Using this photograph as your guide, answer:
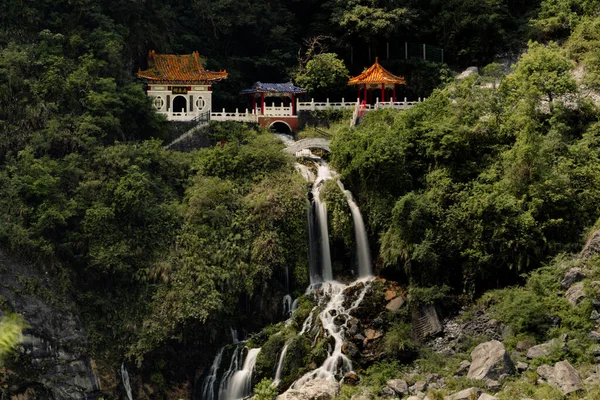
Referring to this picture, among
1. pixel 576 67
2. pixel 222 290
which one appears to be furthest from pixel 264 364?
pixel 576 67

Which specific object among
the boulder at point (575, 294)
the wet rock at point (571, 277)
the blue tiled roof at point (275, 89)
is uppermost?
the blue tiled roof at point (275, 89)

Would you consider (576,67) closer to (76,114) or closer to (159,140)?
(159,140)

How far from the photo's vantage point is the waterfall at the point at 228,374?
2412cm

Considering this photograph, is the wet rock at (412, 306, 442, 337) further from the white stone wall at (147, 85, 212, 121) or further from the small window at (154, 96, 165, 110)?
the small window at (154, 96, 165, 110)

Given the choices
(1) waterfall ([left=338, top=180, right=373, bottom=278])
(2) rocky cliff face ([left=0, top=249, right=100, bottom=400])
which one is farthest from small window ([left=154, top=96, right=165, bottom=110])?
(2) rocky cliff face ([left=0, top=249, right=100, bottom=400])

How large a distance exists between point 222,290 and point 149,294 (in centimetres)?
231

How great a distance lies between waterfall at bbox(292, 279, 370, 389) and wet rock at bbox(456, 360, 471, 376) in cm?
310

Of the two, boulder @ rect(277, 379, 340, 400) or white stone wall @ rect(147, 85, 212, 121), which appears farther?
white stone wall @ rect(147, 85, 212, 121)

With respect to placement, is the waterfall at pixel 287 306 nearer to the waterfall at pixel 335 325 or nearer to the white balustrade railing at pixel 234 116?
the waterfall at pixel 335 325

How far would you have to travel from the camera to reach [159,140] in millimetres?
29859

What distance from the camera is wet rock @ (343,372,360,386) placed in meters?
22.2

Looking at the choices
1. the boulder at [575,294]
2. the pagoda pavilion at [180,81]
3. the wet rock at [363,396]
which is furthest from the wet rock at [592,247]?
the pagoda pavilion at [180,81]

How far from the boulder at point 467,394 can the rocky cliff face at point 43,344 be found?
36.4 ft

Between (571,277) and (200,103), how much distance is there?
709 inches
